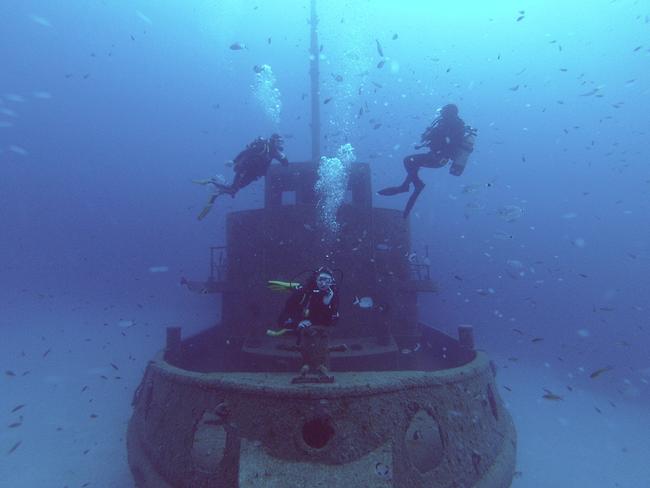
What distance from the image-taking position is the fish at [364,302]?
31.1ft

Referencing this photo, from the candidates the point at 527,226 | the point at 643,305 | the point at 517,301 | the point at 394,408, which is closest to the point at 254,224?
the point at 394,408

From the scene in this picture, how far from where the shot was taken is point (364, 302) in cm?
951

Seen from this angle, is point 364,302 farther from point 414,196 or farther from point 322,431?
point 322,431

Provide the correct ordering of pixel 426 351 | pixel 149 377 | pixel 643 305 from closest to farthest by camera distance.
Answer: pixel 149 377, pixel 426 351, pixel 643 305

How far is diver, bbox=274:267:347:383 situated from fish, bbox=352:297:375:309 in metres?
3.63

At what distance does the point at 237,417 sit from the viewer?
5.17 meters

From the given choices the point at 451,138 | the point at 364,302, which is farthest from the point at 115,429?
the point at 451,138

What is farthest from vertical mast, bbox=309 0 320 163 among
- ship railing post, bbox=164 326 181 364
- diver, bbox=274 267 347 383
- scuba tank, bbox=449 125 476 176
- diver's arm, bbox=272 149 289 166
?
diver, bbox=274 267 347 383

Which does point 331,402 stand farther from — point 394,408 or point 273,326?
point 273,326

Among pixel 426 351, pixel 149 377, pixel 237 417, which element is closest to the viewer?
pixel 237 417

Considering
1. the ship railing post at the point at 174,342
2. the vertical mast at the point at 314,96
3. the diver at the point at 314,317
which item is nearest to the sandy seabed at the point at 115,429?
the ship railing post at the point at 174,342

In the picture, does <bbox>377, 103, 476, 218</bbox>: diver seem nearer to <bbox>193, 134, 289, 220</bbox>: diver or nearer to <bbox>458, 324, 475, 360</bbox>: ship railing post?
<bbox>193, 134, 289, 220</bbox>: diver

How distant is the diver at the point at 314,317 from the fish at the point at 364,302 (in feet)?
11.9

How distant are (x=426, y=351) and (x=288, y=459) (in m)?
9.85
